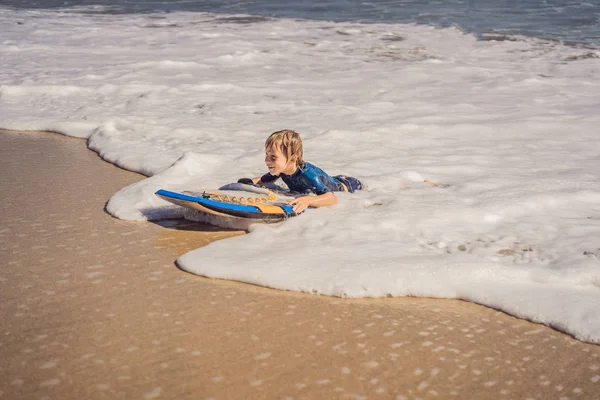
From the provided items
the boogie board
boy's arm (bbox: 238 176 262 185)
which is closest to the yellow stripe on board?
the boogie board

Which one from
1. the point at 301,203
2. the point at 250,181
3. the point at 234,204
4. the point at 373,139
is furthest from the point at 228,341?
the point at 373,139

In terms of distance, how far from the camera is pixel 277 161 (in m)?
4.46

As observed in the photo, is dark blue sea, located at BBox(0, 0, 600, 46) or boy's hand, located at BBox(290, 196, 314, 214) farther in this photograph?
dark blue sea, located at BBox(0, 0, 600, 46)

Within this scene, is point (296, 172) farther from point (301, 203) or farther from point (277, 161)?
point (301, 203)

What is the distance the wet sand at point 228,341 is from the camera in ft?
8.79

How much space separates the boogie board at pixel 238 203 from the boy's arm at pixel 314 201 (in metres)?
0.04

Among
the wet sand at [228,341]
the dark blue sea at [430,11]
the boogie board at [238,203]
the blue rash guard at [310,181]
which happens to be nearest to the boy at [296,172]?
the blue rash guard at [310,181]

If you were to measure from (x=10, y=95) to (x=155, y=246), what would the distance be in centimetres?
483

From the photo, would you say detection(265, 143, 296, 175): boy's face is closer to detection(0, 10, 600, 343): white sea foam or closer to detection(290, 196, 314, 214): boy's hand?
detection(290, 196, 314, 214): boy's hand

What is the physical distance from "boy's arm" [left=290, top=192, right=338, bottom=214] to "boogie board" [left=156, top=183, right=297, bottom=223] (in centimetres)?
4

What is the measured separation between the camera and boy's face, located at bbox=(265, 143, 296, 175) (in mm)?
4438

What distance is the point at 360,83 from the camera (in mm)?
8844

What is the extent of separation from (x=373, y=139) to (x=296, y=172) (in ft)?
6.42

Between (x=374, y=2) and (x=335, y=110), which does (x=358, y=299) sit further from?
(x=374, y=2)
